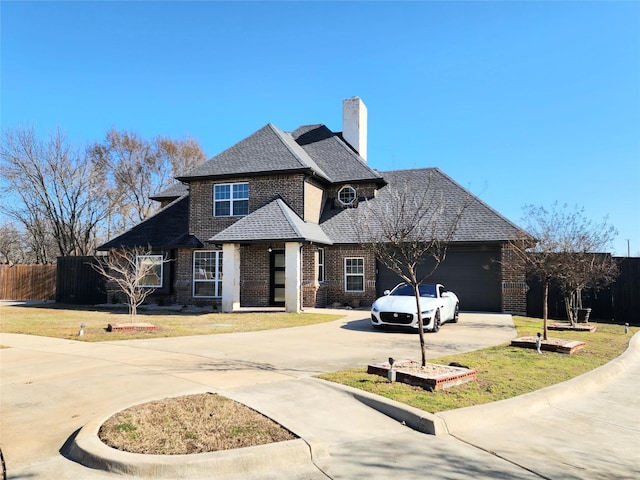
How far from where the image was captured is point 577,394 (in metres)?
7.09

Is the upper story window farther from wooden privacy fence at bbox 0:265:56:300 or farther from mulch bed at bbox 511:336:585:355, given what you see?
wooden privacy fence at bbox 0:265:56:300

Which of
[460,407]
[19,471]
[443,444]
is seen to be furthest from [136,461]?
[460,407]

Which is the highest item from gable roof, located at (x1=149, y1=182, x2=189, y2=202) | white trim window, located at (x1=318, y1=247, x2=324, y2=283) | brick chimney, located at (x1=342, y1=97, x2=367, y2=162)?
brick chimney, located at (x1=342, y1=97, x2=367, y2=162)

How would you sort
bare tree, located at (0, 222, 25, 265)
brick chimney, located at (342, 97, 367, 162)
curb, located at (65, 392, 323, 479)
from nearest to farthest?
curb, located at (65, 392, 323, 479) < brick chimney, located at (342, 97, 367, 162) < bare tree, located at (0, 222, 25, 265)

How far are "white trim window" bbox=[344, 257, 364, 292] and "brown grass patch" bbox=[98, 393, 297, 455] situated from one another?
610 inches

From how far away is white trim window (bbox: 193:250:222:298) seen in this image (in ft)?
68.9

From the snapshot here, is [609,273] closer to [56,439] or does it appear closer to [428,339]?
[428,339]

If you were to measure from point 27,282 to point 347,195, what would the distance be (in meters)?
20.7

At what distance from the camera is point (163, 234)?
2244 centimetres

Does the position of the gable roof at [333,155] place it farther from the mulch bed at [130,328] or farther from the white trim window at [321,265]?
the mulch bed at [130,328]

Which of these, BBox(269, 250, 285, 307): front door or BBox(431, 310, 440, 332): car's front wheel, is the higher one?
BBox(269, 250, 285, 307): front door

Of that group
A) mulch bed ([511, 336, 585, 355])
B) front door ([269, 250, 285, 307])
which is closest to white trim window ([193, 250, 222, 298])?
front door ([269, 250, 285, 307])

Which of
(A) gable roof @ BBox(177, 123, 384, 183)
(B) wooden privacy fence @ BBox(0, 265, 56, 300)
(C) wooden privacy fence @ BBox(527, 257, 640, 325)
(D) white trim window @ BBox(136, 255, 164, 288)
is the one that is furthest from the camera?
(B) wooden privacy fence @ BBox(0, 265, 56, 300)

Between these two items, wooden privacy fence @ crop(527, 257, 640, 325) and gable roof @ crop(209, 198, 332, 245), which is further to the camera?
gable roof @ crop(209, 198, 332, 245)
